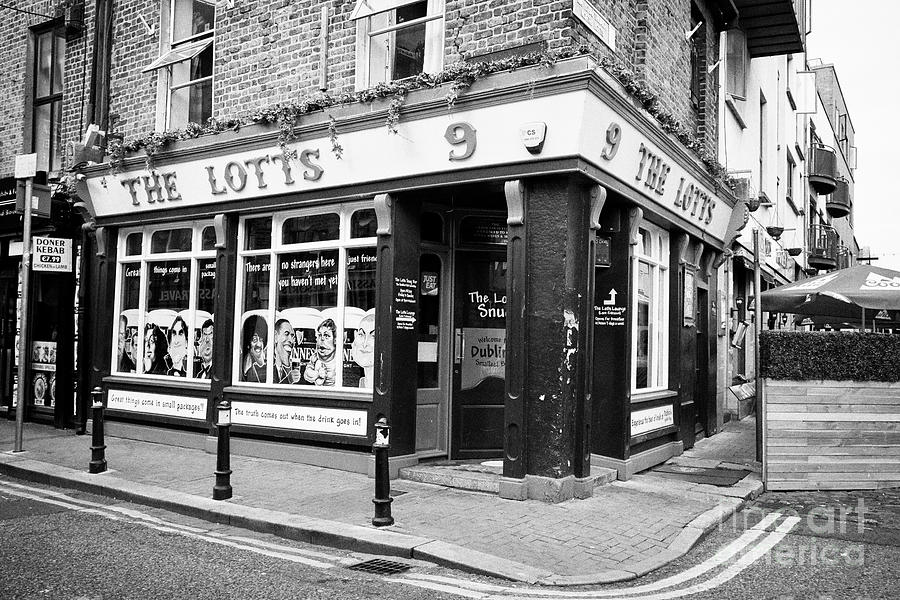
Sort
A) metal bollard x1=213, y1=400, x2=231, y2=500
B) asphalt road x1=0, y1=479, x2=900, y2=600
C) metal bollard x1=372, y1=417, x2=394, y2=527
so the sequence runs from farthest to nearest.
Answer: metal bollard x1=213, y1=400, x2=231, y2=500, metal bollard x1=372, y1=417, x2=394, y2=527, asphalt road x1=0, y1=479, x2=900, y2=600

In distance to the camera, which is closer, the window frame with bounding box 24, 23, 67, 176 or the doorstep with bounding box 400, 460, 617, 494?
the doorstep with bounding box 400, 460, 617, 494

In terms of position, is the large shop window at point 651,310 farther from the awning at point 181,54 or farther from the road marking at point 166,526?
the awning at point 181,54

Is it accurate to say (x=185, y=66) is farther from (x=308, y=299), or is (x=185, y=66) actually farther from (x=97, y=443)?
(x=97, y=443)

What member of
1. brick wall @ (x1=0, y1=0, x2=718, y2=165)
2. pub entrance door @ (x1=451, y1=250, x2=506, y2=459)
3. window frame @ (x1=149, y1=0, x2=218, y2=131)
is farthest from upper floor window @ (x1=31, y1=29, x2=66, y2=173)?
pub entrance door @ (x1=451, y1=250, x2=506, y2=459)

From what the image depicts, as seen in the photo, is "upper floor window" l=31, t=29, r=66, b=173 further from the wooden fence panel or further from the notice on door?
the wooden fence panel

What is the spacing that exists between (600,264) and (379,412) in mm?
3061

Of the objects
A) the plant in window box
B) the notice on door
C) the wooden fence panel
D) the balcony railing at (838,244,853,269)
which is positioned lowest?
the wooden fence panel

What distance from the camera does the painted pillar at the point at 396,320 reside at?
905 cm

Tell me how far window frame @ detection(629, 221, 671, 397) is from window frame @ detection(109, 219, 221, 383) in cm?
554

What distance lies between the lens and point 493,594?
5402 mm

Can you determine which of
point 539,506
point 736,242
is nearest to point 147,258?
point 539,506

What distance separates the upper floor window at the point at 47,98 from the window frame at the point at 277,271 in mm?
5425

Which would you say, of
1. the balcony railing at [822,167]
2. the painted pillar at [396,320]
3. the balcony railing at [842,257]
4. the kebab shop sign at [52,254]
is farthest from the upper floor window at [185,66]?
the balcony railing at [842,257]

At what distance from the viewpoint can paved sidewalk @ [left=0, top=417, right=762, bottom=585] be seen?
20.3 ft
